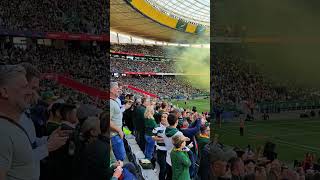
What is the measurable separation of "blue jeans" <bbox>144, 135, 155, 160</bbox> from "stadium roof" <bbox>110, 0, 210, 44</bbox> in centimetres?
183

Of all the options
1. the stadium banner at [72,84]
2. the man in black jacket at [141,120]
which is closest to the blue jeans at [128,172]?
the man in black jacket at [141,120]

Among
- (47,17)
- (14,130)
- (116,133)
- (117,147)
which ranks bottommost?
(117,147)

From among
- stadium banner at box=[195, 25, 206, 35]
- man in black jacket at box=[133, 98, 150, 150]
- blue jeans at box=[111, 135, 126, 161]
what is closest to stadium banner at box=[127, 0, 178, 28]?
stadium banner at box=[195, 25, 206, 35]

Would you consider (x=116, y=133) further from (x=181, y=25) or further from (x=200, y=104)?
(x=200, y=104)

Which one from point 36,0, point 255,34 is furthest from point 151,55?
point 255,34

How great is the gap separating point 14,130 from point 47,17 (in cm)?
1230

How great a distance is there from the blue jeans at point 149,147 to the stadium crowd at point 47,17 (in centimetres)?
733

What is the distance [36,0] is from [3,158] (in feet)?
43.0

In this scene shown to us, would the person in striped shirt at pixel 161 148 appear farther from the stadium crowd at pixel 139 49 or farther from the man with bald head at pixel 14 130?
the stadium crowd at pixel 139 49

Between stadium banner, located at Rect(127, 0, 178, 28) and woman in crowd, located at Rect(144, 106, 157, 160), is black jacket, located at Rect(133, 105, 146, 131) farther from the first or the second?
stadium banner, located at Rect(127, 0, 178, 28)

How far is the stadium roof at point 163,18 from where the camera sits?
19.4 ft

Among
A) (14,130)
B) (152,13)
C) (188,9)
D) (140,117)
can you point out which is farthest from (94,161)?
(188,9)

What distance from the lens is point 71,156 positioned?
2.21 metres

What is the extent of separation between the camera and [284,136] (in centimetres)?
205
